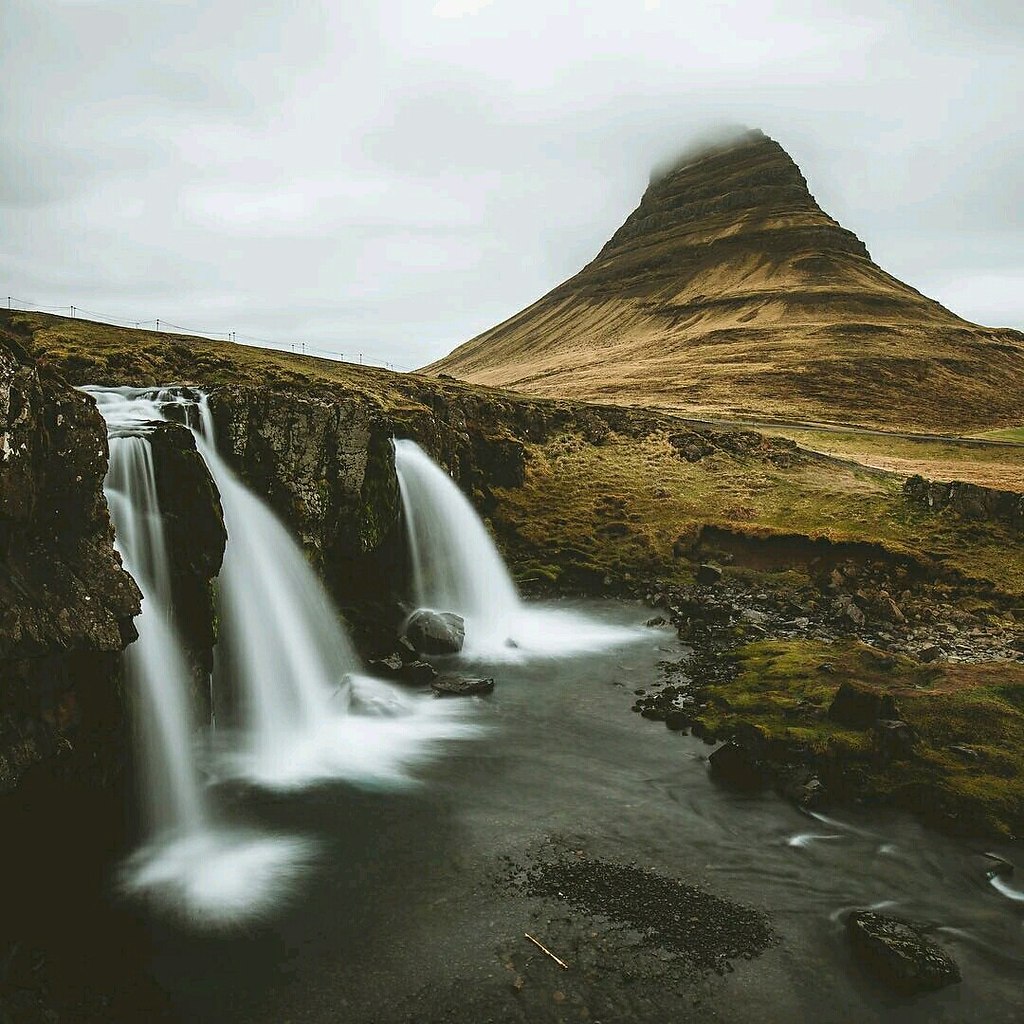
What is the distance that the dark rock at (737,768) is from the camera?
16219 mm

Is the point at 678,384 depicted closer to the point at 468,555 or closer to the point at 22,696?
the point at 468,555

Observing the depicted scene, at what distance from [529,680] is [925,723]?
10857 mm

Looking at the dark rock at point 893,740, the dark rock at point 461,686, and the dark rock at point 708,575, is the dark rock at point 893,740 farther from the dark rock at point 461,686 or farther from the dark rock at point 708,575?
the dark rock at point 708,575

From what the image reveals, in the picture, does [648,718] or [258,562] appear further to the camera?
[258,562]

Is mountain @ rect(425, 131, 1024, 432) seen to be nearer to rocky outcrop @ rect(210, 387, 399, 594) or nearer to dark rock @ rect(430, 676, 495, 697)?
rocky outcrop @ rect(210, 387, 399, 594)

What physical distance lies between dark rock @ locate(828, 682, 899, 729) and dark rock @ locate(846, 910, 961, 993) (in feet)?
20.4

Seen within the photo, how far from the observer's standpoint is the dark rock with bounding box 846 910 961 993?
415 inches

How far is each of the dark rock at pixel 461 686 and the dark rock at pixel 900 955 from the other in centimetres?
1206

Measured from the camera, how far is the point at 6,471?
11.7 metres

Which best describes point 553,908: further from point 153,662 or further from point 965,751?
point 965,751

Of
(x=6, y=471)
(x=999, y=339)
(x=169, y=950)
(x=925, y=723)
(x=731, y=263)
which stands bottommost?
(x=169, y=950)

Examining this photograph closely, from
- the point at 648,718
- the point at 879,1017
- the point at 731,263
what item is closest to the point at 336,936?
the point at 879,1017

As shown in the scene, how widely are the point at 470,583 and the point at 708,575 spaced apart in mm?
10479

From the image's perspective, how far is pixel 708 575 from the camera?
3300 cm
